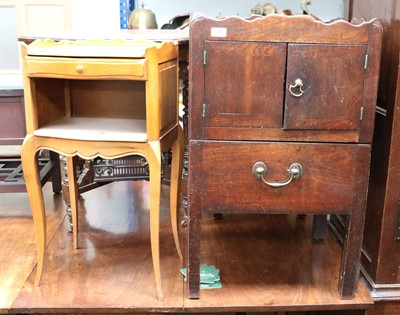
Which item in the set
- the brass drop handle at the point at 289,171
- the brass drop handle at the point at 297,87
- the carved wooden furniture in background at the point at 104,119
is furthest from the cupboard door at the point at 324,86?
the carved wooden furniture in background at the point at 104,119

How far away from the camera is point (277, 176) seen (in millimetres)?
1213

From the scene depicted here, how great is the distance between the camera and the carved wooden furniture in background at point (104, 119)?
46.9 inches

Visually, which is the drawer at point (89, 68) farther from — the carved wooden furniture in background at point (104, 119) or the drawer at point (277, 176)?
the drawer at point (277, 176)

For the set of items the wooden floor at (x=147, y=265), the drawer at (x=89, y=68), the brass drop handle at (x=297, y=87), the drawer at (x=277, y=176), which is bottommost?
the wooden floor at (x=147, y=265)

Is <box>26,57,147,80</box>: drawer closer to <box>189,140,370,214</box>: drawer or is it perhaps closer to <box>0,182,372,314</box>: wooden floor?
<box>189,140,370,214</box>: drawer

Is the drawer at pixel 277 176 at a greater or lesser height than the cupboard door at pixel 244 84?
lesser

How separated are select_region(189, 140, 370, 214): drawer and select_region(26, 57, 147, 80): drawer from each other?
237mm

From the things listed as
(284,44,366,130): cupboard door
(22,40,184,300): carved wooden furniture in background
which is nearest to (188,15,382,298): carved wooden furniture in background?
(284,44,366,130): cupboard door

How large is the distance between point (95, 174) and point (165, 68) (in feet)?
2.40

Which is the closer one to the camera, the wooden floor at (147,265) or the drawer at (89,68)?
the drawer at (89,68)

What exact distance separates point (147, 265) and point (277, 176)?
552mm

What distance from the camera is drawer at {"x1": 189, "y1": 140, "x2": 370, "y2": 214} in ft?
3.92

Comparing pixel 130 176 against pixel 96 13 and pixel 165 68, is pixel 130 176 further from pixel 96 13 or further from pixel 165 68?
pixel 96 13

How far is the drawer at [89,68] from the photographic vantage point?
1180 millimetres
